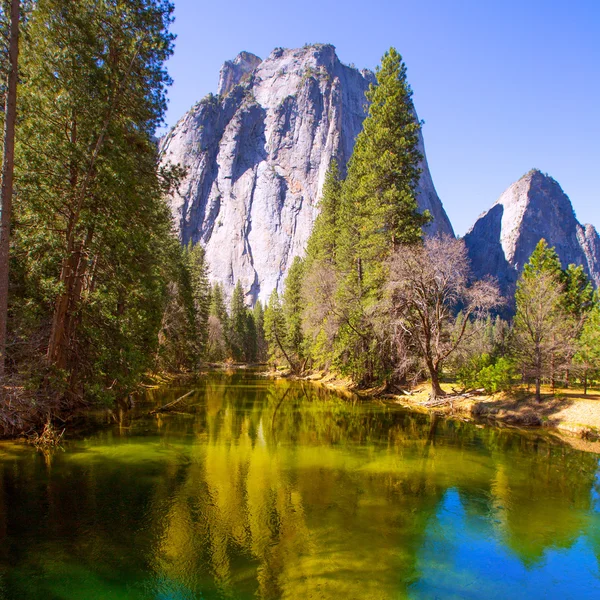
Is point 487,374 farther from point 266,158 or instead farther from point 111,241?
point 266,158

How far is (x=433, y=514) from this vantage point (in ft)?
29.8

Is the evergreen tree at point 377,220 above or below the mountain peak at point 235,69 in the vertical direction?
below

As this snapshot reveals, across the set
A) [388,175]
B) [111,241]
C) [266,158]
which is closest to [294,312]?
[388,175]

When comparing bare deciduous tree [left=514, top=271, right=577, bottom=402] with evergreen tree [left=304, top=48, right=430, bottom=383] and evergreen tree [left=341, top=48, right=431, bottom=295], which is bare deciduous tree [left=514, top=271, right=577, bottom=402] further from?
evergreen tree [left=341, top=48, right=431, bottom=295]

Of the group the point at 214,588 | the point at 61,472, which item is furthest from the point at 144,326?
the point at 214,588

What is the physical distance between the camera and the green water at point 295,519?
6.35 m

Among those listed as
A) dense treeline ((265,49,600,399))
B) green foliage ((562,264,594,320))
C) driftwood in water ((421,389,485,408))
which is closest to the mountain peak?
dense treeline ((265,49,600,399))

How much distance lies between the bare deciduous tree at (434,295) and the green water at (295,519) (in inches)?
322

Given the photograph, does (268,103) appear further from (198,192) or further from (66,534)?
(66,534)

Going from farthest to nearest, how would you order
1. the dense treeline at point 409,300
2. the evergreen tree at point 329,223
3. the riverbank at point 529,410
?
the evergreen tree at point 329,223, the dense treeline at point 409,300, the riverbank at point 529,410

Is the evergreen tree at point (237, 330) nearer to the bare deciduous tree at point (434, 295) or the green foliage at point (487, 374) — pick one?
the bare deciduous tree at point (434, 295)

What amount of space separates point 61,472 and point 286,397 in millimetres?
18966

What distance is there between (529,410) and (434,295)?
755cm

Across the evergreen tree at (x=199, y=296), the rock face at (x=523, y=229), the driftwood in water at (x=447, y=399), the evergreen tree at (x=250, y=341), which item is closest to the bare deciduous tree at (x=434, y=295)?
the driftwood in water at (x=447, y=399)
